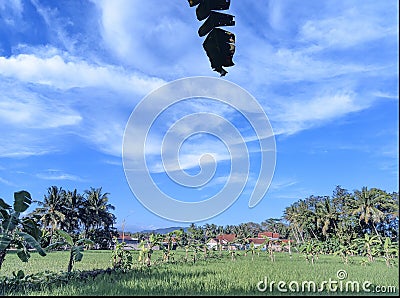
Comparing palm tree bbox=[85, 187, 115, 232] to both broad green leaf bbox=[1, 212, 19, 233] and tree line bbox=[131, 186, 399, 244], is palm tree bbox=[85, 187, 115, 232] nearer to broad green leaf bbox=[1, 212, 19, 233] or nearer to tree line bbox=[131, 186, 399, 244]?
tree line bbox=[131, 186, 399, 244]

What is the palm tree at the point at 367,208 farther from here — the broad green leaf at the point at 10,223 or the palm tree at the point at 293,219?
the broad green leaf at the point at 10,223

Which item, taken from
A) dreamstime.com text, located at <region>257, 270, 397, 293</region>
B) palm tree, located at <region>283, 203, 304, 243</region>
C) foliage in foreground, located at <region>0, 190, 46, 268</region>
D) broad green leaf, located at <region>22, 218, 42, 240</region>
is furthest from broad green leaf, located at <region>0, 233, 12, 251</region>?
palm tree, located at <region>283, 203, 304, 243</region>

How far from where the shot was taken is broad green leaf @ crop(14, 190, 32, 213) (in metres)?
3.93

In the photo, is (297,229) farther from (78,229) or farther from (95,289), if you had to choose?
(95,289)

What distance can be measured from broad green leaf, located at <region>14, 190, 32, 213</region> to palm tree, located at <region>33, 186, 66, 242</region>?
20.1 meters

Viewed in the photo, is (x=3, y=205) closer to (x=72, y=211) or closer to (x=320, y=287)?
(x=320, y=287)

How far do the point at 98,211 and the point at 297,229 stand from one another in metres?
16.9

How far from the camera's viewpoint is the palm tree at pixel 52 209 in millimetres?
22656

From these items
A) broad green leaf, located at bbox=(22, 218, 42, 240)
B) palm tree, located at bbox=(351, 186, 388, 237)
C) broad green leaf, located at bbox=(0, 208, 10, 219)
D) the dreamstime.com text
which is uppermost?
palm tree, located at bbox=(351, 186, 388, 237)

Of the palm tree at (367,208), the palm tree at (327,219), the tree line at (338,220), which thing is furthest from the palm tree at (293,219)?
the palm tree at (367,208)

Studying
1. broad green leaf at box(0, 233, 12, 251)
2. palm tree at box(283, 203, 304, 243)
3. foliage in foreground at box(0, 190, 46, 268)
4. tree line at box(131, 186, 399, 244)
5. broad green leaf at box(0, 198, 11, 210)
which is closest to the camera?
broad green leaf at box(0, 233, 12, 251)

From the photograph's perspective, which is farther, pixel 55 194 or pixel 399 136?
pixel 55 194

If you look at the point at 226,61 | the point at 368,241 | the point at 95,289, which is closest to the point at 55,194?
the point at 368,241

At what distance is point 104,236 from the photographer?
83.9ft
